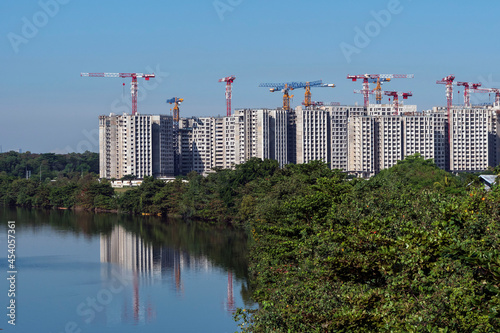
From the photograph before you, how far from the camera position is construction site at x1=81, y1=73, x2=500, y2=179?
75.3 meters

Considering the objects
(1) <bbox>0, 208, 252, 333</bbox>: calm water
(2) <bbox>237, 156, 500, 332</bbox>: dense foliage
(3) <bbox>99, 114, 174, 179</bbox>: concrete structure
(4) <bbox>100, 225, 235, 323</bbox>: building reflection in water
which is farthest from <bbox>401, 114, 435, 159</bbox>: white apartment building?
(2) <bbox>237, 156, 500, 332</bbox>: dense foliage

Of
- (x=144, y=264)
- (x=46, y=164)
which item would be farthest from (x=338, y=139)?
(x=144, y=264)

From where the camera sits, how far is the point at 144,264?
97.6 ft

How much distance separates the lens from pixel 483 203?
384 inches

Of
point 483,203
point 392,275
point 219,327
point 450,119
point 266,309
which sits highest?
point 450,119

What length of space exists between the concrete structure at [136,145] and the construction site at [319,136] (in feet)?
0.35

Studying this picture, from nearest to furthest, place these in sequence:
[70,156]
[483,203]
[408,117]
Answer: [483,203] < [408,117] < [70,156]

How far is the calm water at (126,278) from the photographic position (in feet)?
66.8

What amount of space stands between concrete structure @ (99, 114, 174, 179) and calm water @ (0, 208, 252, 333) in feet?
109

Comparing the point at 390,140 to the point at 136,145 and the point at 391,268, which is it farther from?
the point at 391,268

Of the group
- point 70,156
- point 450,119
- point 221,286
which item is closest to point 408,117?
point 450,119

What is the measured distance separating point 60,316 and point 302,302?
12.8m

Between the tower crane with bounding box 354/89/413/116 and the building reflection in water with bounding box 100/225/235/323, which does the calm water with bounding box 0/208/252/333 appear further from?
the tower crane with bounding box 354/89/413/116

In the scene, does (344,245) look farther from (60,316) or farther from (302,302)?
(60,316)
